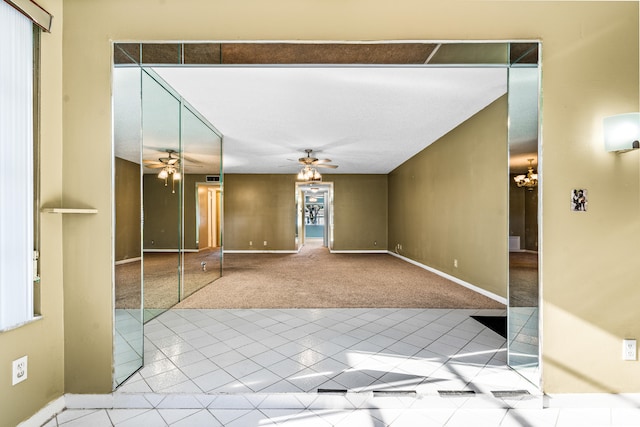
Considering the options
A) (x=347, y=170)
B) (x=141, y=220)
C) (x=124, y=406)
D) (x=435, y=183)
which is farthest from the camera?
(x=347, y=170)

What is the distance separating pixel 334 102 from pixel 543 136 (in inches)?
110

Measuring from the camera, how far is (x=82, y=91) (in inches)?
78.0

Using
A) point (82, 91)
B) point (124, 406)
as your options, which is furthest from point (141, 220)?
point (124, 406)

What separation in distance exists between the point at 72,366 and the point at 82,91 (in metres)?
1.93

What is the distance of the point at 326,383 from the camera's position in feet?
6.95

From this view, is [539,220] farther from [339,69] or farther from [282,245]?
[282,245]

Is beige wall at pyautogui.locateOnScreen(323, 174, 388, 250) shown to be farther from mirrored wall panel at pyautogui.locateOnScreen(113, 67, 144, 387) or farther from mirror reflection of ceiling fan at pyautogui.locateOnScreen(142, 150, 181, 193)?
mirrored wall panel at pyautogui.locateOnScreen(113, 67, 144, 387)

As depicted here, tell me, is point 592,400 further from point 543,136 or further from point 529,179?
point 543,136

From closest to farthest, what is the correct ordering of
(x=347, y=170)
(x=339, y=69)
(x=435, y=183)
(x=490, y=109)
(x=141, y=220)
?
(x=141, y=220) → (x=339, y=69) → (x=490, y=109) → (x=435, y=183) → (x=347, y=170)

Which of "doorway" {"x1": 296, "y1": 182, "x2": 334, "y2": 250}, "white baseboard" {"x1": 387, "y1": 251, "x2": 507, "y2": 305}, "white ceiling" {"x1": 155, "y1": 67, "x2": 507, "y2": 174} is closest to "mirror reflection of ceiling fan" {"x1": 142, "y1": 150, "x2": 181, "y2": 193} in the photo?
"white ceiling" {"x1": 155, "y1": 67, "x2": 507, "y2": 174}

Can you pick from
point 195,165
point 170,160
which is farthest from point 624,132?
point 195,165

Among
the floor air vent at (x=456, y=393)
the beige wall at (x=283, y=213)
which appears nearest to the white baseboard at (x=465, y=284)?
the floor air vent at (x=456, y=393)

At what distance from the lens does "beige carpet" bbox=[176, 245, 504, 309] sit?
13.5ft

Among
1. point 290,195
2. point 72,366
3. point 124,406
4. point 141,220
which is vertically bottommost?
point 124,406
